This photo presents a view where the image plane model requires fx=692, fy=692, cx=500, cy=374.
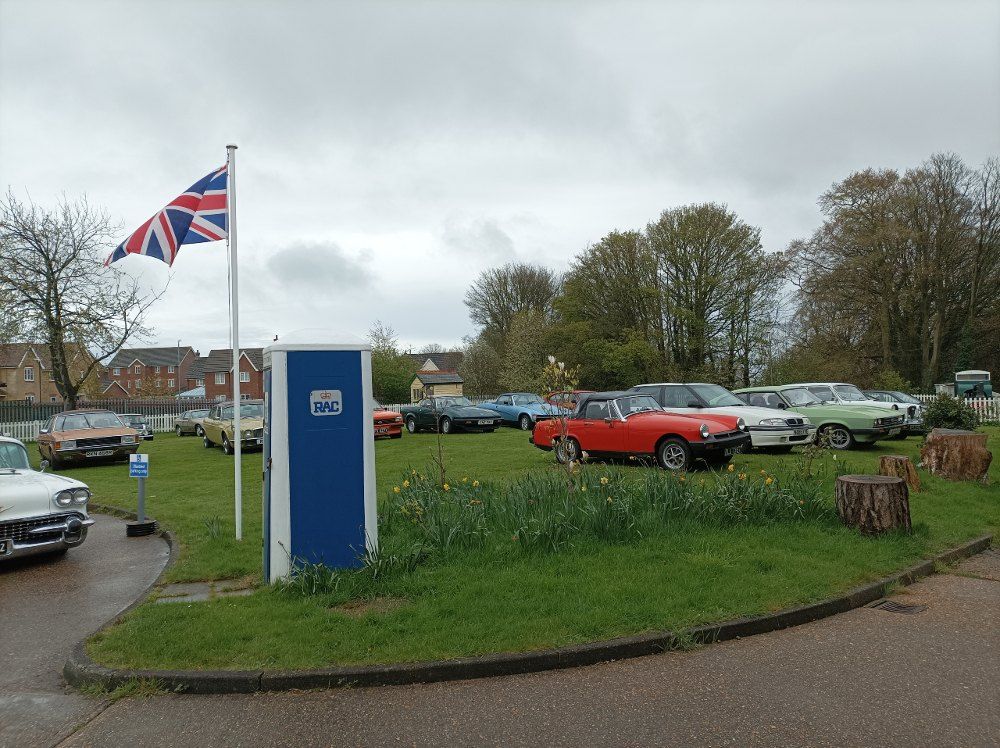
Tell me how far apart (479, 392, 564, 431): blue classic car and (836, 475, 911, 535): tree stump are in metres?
18.8

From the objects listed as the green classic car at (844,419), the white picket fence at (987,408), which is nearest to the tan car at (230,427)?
the green classic car at (844,419)

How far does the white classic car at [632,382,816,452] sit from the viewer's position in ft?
45.2

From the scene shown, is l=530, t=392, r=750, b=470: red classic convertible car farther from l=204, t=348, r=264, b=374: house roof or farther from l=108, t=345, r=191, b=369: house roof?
l=108, t=345, r=191, b=369: house roof

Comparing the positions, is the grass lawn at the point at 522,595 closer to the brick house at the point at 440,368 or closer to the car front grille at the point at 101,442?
the car front grille at the point at 101,442

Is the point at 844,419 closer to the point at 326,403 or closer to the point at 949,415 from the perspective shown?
the point at 949,415

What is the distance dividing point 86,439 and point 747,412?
1569 centimetres

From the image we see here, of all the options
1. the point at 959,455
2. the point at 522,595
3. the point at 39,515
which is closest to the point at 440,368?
the point at 959,455

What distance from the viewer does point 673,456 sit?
39.9ft

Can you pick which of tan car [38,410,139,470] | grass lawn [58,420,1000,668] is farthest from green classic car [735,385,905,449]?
tan car [38,410,139,470]

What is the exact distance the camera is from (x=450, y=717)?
12.4ft

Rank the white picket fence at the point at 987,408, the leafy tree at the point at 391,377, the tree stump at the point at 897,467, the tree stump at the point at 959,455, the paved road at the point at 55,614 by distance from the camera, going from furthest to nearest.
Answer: the leafy tree at the point at 391,377
the white picket fence at the point at 987,408
the tree stump at the point at 959,455
the tree stump at the point at 897,467
the paved road at the point at 55,614

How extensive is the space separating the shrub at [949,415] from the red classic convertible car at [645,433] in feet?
23.7

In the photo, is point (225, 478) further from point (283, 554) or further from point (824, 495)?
point (824, 495)

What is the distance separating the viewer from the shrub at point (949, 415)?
1609 centimetres
